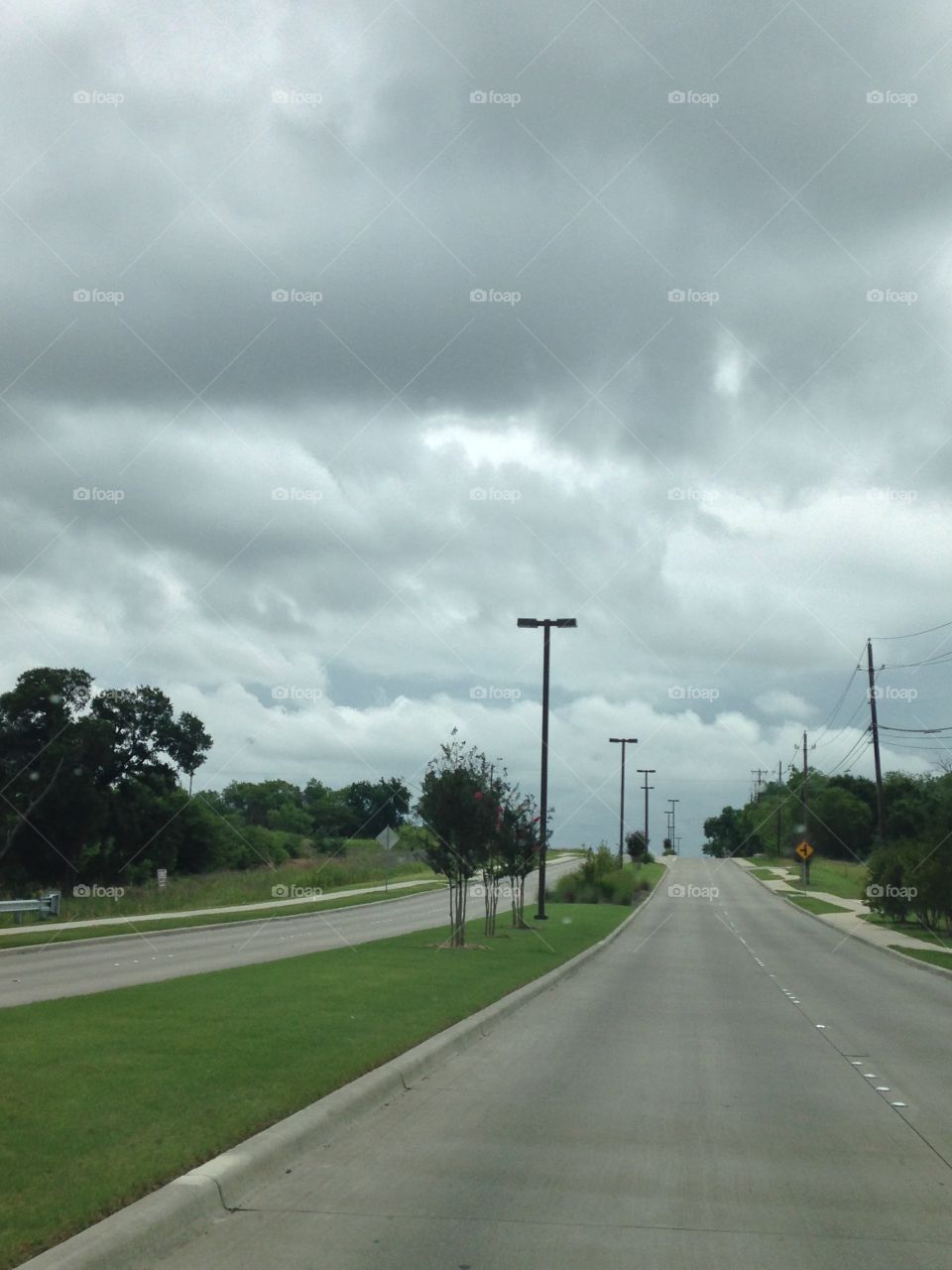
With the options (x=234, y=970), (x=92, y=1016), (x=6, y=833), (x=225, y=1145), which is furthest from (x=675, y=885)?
(x=225, y=1145)

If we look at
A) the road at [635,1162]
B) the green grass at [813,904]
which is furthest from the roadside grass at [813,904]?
the road at [635,1162]

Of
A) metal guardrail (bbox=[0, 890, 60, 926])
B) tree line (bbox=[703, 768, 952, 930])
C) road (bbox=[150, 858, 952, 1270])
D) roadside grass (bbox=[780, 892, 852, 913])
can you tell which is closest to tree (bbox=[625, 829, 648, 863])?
tree line (bbox=[703, 768, 952, 930])

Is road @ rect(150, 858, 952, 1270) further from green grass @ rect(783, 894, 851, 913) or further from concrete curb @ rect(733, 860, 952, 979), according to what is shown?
green grass @ rect(783, 894, 851, 913)

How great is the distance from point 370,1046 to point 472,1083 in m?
1.08

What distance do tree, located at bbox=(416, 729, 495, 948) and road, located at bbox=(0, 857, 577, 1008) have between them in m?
3.03

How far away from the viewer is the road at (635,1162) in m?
6.03

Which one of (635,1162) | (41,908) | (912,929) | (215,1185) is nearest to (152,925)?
(41,908)

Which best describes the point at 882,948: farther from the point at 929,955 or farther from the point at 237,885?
the point at 237,885

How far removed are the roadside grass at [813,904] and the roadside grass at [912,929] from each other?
12.0 ft

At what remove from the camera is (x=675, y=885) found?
8081 cm

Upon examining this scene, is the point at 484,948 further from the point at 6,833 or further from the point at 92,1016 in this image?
the point at 6,833

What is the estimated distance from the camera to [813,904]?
60.5m

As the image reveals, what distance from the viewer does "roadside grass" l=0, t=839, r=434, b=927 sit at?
4212 cm

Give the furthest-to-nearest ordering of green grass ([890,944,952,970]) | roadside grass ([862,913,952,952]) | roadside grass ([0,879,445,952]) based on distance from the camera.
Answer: roadside grass ([862,913,952,952]) → roadside grass ([0,879,445,952]) → green grass ([890,944,952,970])
